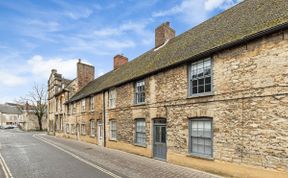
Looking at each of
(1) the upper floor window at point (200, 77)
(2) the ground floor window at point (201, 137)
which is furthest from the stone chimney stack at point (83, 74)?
(2) the ground floor window at point (201, 137)

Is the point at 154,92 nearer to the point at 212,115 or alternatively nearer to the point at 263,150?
the point at 212,115

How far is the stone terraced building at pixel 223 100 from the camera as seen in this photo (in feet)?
28.5

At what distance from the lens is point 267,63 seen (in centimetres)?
898

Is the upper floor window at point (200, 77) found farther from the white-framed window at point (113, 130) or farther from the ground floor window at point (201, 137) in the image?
the white-framed window at point (113, 130)

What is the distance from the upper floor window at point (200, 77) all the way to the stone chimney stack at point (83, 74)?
25.4 meters

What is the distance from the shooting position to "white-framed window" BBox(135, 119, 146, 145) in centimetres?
1626

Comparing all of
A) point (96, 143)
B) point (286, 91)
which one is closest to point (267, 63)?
point (286, 91)

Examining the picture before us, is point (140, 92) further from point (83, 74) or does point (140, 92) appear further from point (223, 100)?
point (83, 74)

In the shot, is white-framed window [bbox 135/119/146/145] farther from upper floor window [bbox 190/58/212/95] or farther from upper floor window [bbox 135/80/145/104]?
upper floor window [bbox 190/58/212/95]

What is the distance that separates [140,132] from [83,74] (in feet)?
70.8

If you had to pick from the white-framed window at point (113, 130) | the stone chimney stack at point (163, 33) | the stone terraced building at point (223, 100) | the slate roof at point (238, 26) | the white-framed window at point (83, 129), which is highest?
the stone chimney stack at point (163, 33)

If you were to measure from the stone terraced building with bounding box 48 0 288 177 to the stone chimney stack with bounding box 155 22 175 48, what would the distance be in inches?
138

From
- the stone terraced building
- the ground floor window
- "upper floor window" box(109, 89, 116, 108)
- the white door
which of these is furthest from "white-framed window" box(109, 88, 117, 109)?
the ground floor window

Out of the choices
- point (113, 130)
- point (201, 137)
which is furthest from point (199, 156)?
point (113, 130)
